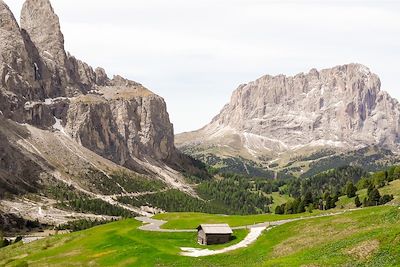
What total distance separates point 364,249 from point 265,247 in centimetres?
2621

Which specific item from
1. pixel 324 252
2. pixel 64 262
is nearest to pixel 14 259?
pixel 64 262

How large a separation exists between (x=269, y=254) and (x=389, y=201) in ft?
273

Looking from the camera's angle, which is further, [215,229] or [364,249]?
[215,229]

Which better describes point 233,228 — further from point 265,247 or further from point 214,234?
point 265,247

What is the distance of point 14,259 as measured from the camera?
108m

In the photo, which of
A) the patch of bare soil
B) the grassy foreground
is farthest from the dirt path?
the patch of bare soil

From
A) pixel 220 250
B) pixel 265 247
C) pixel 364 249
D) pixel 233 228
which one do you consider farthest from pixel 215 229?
pixel 364 249

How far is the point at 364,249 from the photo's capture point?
58.9m

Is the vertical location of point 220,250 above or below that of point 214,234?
below

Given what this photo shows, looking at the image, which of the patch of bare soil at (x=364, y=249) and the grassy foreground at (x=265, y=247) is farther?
the grassy foreground at (x=265, y=247)

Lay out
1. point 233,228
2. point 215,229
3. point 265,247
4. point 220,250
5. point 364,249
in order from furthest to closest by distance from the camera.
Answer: point 233,228, point 215,229, point 220,250, point 265,247, point 364,249

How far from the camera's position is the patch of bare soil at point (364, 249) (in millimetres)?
57156

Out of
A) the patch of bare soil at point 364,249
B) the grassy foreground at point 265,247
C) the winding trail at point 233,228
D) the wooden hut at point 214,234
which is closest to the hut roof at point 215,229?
the wooden hut at point 214,234

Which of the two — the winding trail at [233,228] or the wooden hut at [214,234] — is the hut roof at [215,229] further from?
the winding trail at [233,228]
